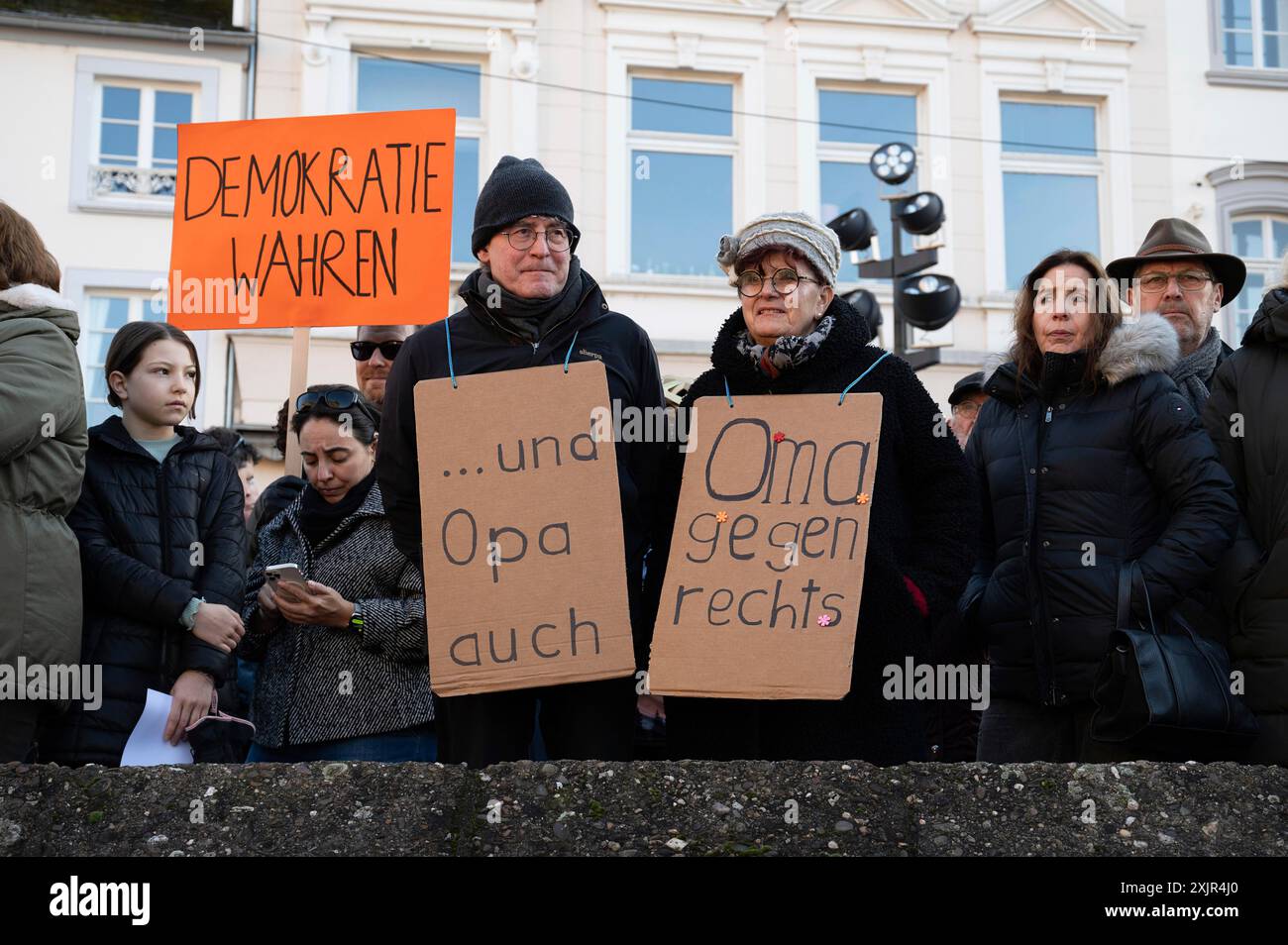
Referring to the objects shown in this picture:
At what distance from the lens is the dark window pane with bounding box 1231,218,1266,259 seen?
50.6 ft

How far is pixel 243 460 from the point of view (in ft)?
21.5

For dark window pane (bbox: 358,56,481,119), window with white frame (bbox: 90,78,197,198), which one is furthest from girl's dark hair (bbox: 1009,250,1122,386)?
window with white frame (bbox: 90,78,197,198)

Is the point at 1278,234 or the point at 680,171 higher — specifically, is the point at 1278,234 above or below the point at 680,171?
below

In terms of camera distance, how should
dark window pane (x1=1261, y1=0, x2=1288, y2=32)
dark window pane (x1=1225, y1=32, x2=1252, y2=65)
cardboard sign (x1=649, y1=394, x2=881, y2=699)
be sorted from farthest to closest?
dark window pane (x1=1261, y1=0, x2=1288, y2=32), dark window pane (x1=1225, y1=32, x2=1252, y2=65), cardboard sign (x1=649, y1=394, x2=881, y2=699)

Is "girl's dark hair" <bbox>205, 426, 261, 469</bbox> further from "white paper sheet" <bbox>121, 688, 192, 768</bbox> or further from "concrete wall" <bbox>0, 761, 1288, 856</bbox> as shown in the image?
"concrete wall" <bbox>0, 761, 1288, 856</bbox>

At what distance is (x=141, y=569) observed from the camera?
12.5ft

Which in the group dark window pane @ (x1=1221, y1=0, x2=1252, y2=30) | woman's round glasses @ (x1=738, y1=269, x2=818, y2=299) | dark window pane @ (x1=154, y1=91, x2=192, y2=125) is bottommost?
woman's round glasses @ (x1=738, y1=269, x2=818, y2=299)

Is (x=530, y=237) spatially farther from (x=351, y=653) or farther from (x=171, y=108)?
(x=171, y=108)

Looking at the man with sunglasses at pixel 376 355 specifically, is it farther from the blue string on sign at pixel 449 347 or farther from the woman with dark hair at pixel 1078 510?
the woman with dark hair at pixel 1078 510

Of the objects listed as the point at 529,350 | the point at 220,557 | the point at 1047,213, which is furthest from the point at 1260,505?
the point at 1047,213

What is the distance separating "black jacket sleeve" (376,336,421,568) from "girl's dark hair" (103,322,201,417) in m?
0.97

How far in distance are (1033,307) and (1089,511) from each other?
1.95ft

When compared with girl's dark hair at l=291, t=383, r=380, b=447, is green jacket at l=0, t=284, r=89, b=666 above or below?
below
